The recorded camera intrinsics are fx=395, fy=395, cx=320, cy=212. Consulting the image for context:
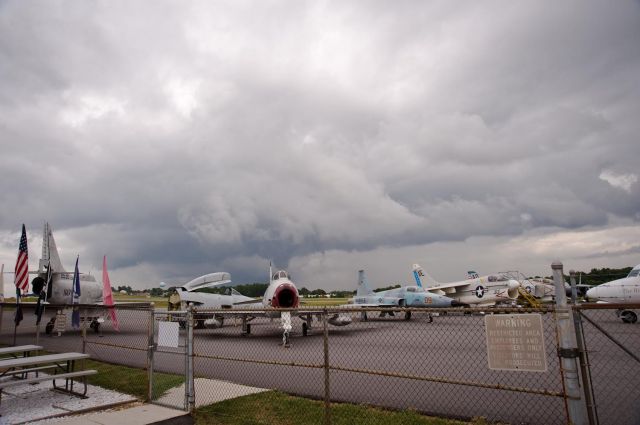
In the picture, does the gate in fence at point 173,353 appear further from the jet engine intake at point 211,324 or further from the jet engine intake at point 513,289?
the jet engine intake at point 513,289

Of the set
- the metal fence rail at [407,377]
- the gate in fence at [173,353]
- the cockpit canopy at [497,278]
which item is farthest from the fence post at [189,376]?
the cockpit canopy at [497,278]

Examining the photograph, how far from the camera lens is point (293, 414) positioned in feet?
21.2

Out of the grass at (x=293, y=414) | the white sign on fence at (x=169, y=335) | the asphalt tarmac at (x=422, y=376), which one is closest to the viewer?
the grass at (x=293, y=414)

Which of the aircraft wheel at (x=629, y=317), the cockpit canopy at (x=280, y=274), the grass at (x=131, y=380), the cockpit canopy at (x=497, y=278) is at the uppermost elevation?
the cockpit canopy at (x=280, y=274)

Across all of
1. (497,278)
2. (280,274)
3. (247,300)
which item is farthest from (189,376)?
(497,278)

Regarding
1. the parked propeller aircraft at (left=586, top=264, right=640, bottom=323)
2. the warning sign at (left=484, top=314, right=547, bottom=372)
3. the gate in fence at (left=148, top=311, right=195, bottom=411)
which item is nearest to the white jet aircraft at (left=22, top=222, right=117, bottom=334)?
the gate in fence at (left=148, top=311, right=195, bottom=411)

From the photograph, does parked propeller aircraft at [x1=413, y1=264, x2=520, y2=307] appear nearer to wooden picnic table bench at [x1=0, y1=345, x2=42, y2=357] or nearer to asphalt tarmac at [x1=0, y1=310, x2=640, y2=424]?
asphalt tarmac at [x1=0, y1=310, x2=640, y2=424]

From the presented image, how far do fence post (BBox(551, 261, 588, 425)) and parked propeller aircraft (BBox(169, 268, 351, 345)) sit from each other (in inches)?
324

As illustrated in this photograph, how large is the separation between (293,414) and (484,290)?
117 ft

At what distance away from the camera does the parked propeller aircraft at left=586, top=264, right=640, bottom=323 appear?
68.0 ft

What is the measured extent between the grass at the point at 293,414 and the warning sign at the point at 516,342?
6.06 ft

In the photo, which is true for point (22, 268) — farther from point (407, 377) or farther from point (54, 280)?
point (407, 377)

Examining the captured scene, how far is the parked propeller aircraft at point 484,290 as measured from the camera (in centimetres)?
3550

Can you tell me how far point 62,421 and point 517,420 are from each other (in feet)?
23.9
